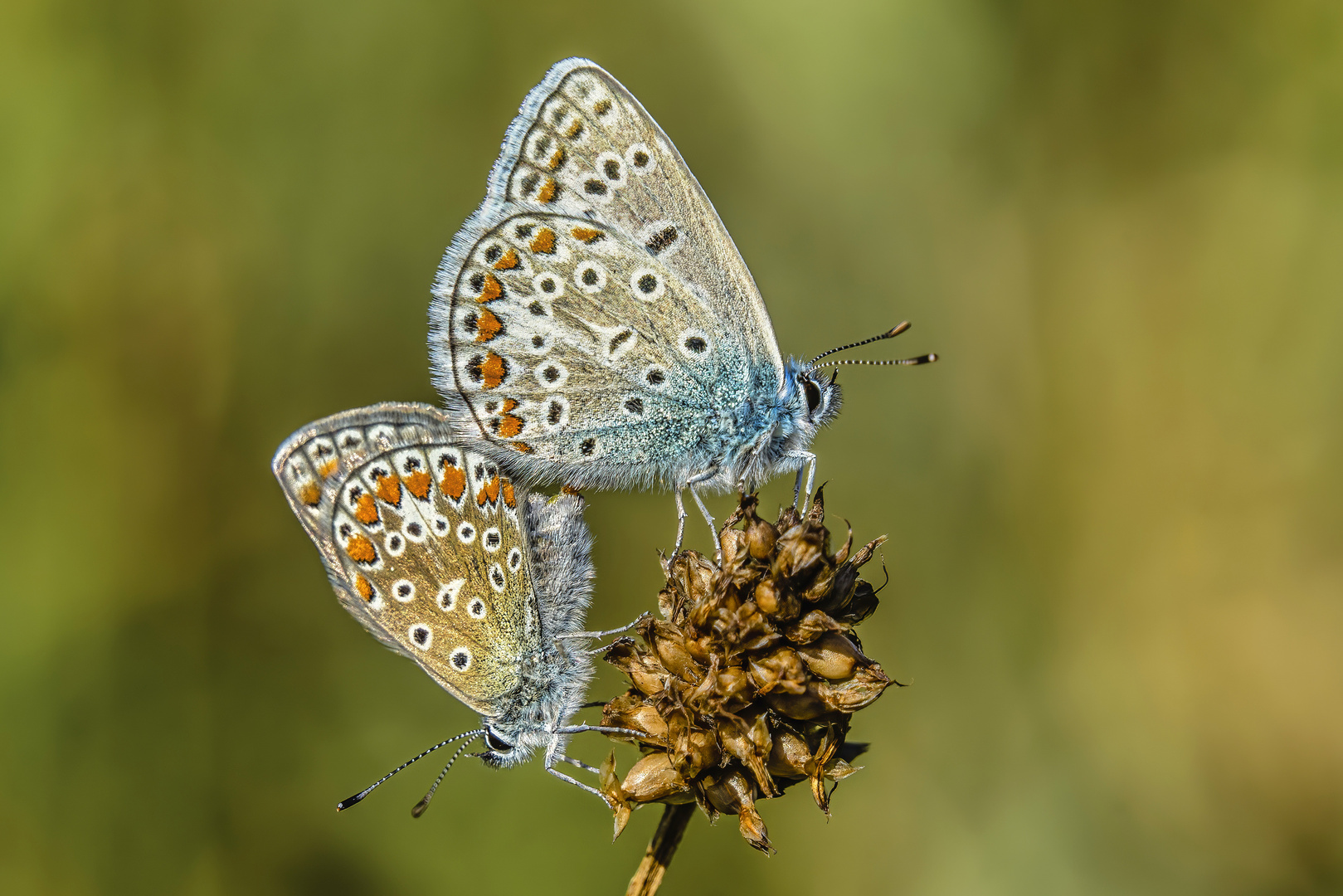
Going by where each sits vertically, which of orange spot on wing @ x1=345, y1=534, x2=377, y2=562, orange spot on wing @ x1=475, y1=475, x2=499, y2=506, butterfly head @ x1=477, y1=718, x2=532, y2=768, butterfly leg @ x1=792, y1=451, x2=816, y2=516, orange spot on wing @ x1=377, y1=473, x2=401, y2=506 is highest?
butterfly leg @ x1=792, y1=451, x2=816, y2=516

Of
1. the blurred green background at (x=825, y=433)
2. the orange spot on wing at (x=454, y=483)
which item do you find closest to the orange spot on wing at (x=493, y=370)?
the orange spot on wing at (x=454, y=483)

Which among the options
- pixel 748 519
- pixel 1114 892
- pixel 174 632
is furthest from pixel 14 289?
pixel 1114 892

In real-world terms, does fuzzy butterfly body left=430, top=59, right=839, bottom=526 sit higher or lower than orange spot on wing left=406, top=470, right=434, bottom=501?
higher

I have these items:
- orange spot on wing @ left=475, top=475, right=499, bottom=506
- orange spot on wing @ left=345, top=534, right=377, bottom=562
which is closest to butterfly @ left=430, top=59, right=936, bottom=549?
orange spot on wing @ left=475, top=475, right=499, bottom=506

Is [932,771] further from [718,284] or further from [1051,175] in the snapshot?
[1051,175]

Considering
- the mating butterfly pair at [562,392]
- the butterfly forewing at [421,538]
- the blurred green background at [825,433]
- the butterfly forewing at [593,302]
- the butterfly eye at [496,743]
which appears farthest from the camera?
the blurred green background at [825,433]

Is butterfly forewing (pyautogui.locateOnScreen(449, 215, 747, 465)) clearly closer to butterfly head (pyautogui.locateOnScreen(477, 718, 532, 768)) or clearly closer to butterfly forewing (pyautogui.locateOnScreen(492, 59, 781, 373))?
butterfly forewing (pyautogui.locateOnScreen(492, 59, 781, 373))

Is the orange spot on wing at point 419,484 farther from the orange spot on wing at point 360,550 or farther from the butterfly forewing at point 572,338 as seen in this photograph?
the butterfly forewing at point 572,338
